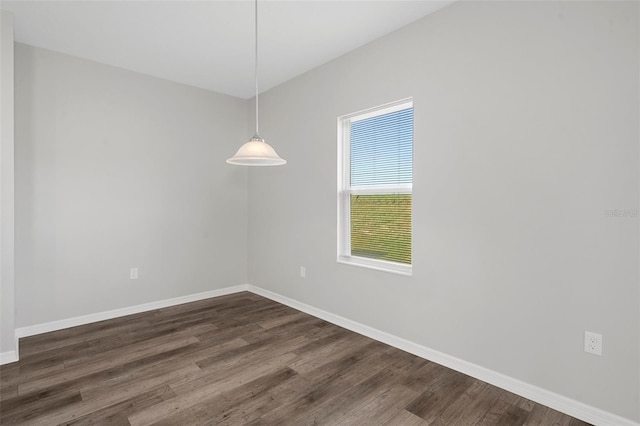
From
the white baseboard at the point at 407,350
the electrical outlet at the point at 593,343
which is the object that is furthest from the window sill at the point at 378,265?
the electrical outlet at the point at 593,343

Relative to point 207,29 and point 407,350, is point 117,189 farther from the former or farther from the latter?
point 407,350

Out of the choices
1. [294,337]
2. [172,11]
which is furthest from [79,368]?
[172,11]

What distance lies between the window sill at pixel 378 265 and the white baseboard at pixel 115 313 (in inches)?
80.3

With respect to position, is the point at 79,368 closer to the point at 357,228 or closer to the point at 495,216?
the point at 357,228

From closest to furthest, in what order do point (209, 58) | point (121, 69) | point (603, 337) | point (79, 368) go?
point (603, 337) → point (79, 368) → point (209, 58) → point (121, 69)

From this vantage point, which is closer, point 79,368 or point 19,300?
point 79,368

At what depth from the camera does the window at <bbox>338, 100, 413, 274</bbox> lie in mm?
3004

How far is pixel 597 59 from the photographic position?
1.88 meters

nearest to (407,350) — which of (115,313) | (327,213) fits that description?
(327,213)

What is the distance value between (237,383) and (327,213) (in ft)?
6.17

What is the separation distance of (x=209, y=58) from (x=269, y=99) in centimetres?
106

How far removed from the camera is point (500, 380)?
229 cm

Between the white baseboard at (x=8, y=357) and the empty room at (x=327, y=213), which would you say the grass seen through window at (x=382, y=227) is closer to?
the empty room at (x=327, y=213)

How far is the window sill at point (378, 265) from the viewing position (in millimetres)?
2947
